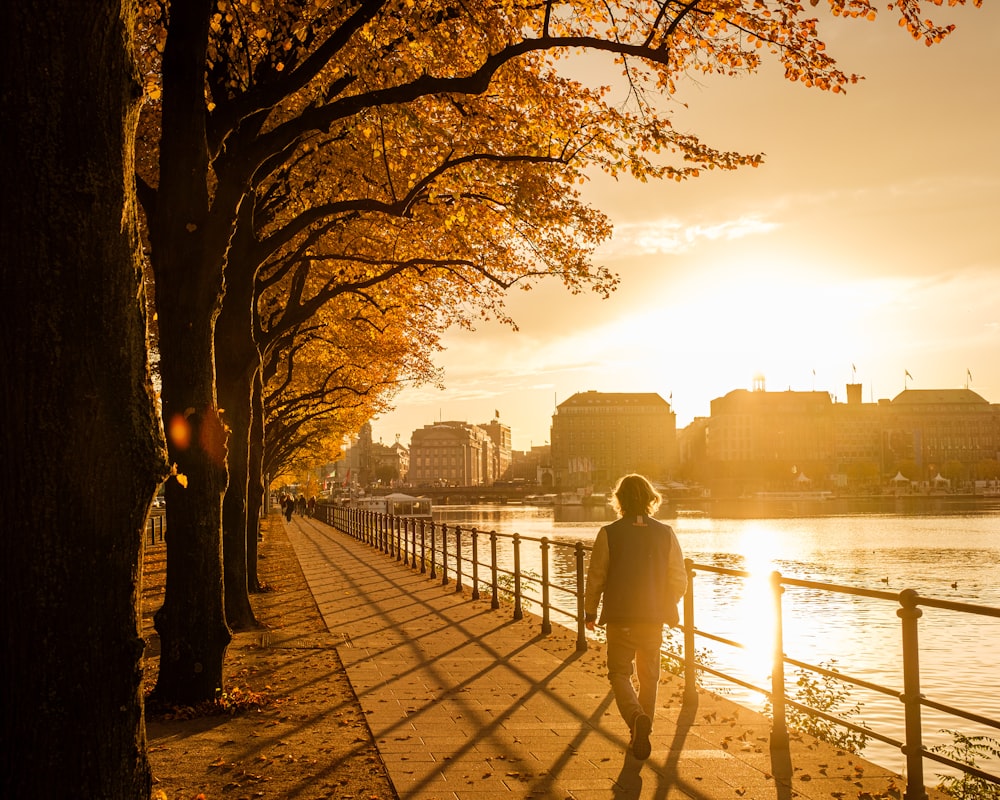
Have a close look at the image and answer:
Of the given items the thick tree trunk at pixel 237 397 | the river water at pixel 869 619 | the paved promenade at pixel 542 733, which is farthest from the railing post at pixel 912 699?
the thick tree trunk at pixel 237 397

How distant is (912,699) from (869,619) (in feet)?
59.7

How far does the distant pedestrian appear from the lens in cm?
693

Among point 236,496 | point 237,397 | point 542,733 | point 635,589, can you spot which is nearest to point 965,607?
point 635,589

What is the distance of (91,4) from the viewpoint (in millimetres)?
4188

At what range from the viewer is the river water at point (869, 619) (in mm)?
14062

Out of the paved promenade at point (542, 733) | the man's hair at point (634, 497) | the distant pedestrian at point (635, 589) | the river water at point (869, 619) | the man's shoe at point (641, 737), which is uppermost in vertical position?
the man's hair at point (634, 497)

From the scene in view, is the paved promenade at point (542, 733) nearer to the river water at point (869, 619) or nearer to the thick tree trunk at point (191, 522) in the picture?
the river water at point (869, 619)

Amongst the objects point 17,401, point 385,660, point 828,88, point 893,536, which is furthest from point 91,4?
point 893,536

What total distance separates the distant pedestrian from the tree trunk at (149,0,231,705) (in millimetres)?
3749

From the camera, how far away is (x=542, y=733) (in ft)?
25.1

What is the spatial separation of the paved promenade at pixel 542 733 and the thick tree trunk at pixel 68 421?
249cm

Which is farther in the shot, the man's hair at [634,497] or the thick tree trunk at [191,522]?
the thick tree trunk at [191,522]

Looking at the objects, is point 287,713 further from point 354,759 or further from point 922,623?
point 922,623

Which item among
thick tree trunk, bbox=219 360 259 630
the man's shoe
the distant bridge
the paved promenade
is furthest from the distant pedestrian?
the distant bridge
